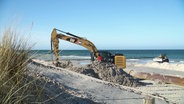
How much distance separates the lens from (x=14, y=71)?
457 cm

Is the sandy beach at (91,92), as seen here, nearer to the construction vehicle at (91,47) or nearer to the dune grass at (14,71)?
the dune grass at (14,71)

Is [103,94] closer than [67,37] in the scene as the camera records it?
Yes

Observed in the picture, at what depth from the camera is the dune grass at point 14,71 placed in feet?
13.4

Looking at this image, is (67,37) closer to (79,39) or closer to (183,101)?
(79,39)

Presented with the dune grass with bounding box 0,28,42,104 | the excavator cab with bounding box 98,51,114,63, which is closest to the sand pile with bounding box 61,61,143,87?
the excavator cab with bounding box 98,51,114,63

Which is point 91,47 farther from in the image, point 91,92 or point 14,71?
point 14,71

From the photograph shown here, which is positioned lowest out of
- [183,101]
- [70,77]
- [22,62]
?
[183,101]

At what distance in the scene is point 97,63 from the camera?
585 inches

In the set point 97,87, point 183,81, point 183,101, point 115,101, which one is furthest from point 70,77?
point 183,81

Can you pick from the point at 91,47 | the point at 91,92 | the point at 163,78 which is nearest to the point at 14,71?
the point at 91,92

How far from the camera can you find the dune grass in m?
4.09

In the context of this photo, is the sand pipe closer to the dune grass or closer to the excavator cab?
the excavator cab

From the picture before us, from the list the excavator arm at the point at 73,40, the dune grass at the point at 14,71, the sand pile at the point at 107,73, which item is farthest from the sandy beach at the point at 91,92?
the excavator arm at the point at 73,40

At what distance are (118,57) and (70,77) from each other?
7604 mm
